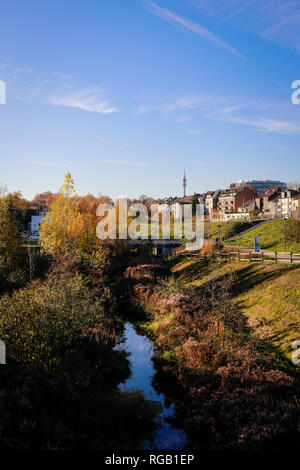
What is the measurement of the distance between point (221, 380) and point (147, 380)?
3907 mm

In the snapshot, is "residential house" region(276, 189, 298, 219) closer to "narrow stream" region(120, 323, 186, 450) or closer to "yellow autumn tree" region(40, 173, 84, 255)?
"yellow autumn tree" region(40, 173, 84, 255)

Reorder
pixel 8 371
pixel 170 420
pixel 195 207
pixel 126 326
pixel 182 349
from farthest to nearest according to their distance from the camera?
pixel 195 207 < pixel 126 326 < pixel 182 349 < pixel 170 420 < pixel 8 371

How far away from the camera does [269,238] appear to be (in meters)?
55.8

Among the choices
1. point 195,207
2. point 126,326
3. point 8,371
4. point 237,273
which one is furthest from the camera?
point 195,207

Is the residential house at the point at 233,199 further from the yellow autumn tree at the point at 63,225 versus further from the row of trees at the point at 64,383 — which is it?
the row of trees at the point at 64,383

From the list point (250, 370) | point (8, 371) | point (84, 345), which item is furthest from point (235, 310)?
point (8, 371)

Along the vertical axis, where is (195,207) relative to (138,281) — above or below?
above

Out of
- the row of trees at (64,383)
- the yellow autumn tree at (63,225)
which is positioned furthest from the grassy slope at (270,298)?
the yellow autumn tree at (63,225)

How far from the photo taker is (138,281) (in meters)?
32.6

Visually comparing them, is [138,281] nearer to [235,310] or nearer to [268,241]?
[235,310]

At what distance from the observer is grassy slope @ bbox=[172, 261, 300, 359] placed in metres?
18.4

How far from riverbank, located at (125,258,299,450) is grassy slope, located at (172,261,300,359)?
107 cm

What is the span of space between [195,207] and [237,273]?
247ft

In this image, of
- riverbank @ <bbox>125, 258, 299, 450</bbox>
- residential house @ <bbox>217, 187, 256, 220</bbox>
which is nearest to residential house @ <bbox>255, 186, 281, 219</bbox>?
residential house @ <bbox>217, 187, 256, 220</bbox>
